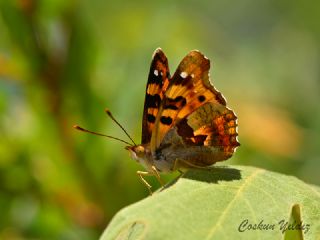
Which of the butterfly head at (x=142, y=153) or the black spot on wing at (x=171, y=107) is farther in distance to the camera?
the butterfly head at (x=142, y=153)

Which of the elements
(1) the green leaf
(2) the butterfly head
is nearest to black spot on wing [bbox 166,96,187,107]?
(2) the butterfly head

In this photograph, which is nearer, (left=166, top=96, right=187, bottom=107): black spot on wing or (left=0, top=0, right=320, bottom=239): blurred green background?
(left=166, top=96, right=187, bottom=107): black spot on wing

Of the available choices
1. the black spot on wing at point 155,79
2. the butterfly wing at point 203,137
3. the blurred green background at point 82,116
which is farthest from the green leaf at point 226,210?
the blurred green background at point 82,116

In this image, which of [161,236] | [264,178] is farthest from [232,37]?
[161,236]

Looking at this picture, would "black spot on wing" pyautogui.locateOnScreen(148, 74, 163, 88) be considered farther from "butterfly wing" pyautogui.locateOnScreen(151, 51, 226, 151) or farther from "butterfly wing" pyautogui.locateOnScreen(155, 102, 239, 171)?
"butterfly wing" pyautogui.locateOnScreen(155, 102, 239, 171)

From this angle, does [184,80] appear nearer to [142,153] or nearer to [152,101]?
[152,101]

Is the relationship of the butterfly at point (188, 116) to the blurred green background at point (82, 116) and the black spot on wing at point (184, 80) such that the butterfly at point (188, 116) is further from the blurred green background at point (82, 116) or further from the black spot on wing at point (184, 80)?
the blurred green background at point (82, 116)

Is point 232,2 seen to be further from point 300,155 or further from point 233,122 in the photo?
point 233,122
